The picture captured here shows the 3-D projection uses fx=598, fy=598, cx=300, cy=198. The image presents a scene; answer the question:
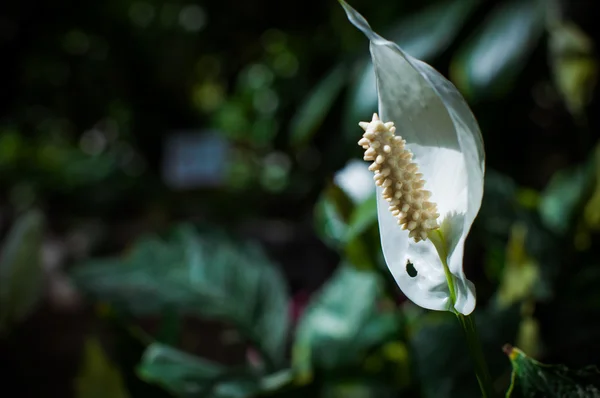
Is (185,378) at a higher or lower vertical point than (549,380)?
lower

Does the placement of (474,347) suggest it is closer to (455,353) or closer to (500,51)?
(455,353)

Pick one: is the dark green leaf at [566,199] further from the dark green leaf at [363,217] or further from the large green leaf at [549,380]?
the large green leaf at [549,380]

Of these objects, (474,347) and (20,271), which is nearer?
(474,347)

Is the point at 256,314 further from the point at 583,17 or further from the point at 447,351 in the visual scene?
the point at 583,17

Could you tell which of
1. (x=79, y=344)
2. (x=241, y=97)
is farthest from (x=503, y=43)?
(x=241, y=97)

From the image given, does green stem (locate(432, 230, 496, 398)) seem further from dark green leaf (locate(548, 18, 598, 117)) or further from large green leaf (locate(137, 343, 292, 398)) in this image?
dark green leaf (locate(548, 18, 598, 117))

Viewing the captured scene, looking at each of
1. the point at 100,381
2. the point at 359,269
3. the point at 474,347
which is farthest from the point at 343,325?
the point at 474,347

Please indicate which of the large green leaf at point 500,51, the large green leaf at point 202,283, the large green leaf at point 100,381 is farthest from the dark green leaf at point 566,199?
the large green leaf at point 100,381
